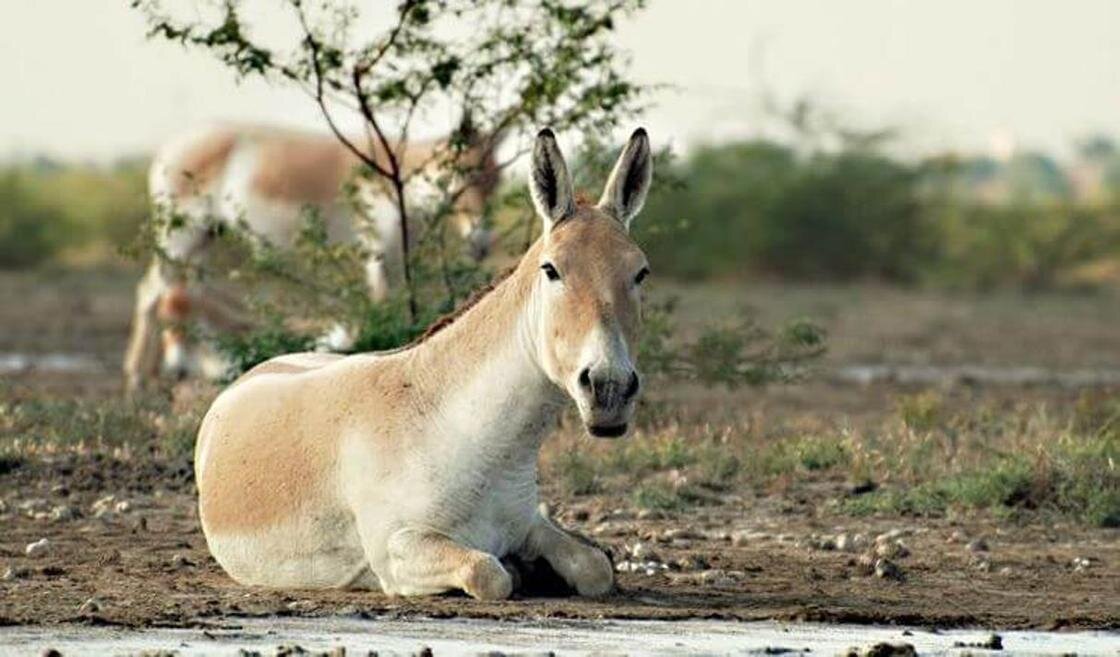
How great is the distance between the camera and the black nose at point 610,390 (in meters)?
8.51

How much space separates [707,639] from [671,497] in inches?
139

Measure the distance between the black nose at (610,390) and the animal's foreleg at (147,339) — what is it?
33.4 feet

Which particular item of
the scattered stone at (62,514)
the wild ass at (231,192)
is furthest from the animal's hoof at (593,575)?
the wild ass at (231,192)

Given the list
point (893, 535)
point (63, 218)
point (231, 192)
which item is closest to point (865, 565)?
point (893, 535)

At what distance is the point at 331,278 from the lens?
47.5ft

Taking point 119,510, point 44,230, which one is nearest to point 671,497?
point 119,510

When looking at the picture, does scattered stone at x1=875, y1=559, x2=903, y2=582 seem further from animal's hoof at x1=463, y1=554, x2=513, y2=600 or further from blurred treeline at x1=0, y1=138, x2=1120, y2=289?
blurred treeline at x1=0, y1=138, x2=1120, y2=289

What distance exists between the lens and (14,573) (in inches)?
389

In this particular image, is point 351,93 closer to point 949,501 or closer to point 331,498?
point 949,501

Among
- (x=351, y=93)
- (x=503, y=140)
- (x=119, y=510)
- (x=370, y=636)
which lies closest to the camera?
(x=370, y=636)

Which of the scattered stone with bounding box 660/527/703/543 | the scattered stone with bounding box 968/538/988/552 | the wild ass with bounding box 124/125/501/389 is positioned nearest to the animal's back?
the scattered stone with bounding box 660/527/703/543

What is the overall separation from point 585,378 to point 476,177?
5.69 metres

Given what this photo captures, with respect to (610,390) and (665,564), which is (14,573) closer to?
(665,564)

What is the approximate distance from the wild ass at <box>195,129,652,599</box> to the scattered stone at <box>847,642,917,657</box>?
4.07 feet
